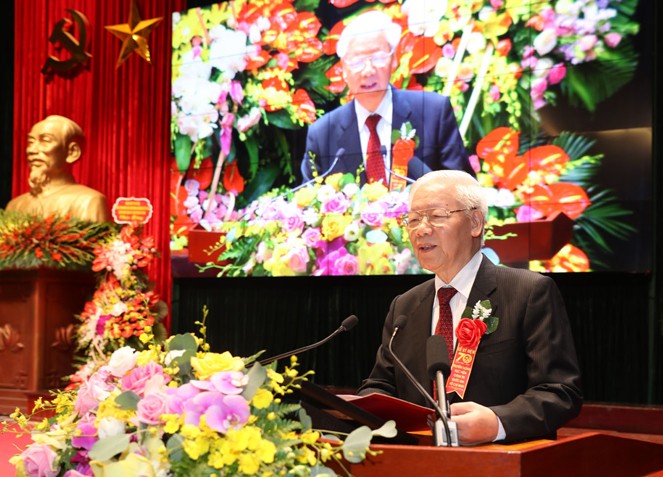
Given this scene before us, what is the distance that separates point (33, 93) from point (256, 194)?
2.50 meters

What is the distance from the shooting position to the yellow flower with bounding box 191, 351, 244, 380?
1312 millimetres

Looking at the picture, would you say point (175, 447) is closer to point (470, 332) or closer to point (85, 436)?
point (85, 436)

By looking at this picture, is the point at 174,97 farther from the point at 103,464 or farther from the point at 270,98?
the point at 103,464

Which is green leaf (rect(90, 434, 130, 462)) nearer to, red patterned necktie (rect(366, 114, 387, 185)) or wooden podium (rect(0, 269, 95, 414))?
wooden podium (rect(0, 269, 95, 414))

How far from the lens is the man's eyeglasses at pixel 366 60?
6.06 meters

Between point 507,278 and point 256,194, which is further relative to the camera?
point 256,194

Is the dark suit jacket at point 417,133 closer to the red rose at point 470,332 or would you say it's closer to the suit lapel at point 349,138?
the suit lapel at point 349,138

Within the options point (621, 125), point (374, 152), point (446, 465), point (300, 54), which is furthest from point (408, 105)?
point (446, 465)

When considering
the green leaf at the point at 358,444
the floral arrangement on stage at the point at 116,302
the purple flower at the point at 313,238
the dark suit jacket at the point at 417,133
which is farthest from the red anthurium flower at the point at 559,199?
the green leaf at the point at 358,444

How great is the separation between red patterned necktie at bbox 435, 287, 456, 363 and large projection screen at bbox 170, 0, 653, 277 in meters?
3.19

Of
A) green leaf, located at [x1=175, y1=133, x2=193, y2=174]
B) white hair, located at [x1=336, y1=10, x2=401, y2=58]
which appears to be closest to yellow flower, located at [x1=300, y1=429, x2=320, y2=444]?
white hair, located at [x1=336, y1=10, x2=401, y2=58]

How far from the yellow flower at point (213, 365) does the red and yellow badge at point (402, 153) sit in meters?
4.62

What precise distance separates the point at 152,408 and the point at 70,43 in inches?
263

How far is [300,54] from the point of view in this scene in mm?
6438
